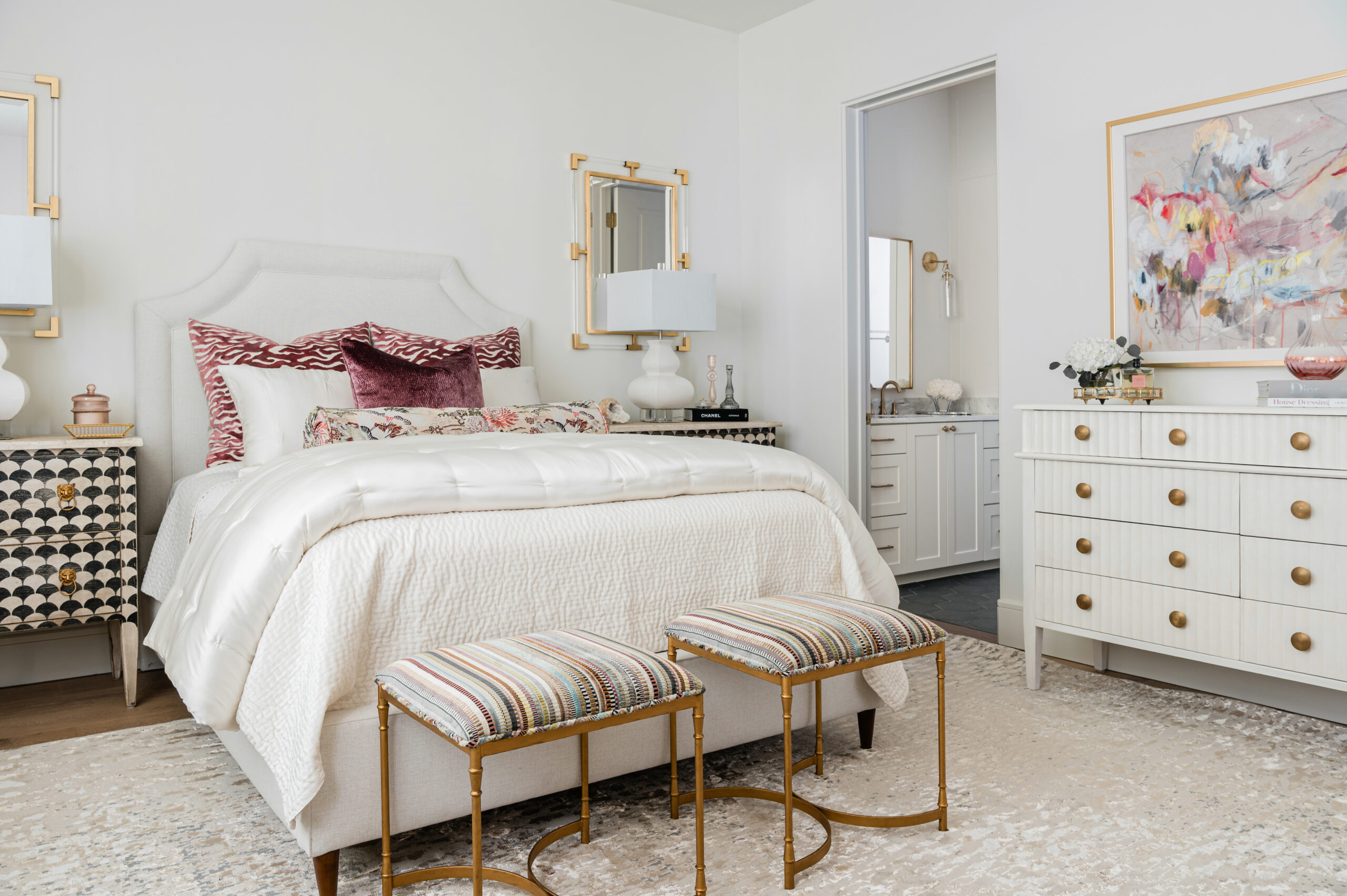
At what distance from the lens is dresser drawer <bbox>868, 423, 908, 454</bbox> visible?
454 cm

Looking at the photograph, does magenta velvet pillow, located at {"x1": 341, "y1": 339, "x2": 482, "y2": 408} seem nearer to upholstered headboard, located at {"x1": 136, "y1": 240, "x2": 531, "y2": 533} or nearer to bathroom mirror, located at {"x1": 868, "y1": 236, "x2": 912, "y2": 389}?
upholstered headboard, located at {"x1": 136, "y1": 240, "x2": 531, "y2": 533}

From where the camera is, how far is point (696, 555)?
2.26 metres

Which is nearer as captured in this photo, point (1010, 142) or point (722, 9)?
point (1010, 142)

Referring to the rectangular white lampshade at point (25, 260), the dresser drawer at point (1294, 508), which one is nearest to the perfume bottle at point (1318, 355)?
the dresser drawer at point (1294, 508)

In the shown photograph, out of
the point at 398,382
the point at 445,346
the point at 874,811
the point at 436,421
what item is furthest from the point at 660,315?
the point at 874,811

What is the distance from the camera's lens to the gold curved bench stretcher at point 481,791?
1482mm

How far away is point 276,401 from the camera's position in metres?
3.10

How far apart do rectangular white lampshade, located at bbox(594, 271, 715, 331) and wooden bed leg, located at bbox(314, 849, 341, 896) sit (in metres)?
2.73

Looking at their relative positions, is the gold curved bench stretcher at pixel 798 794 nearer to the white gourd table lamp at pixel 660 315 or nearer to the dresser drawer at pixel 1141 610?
the dresser drawer at pixel 1141 610

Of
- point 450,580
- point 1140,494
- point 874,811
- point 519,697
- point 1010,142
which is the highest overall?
point 1010,142

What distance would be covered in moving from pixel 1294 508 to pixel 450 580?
212 centimetres

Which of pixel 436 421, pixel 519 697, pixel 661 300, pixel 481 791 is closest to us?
pixel 519 697

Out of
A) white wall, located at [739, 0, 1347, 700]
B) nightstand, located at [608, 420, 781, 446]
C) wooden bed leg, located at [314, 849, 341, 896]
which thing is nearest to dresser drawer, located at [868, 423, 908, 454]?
white wall, located at [739, 0, 1347, 700]

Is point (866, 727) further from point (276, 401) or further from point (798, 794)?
point (276, 401)
